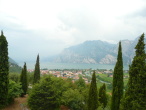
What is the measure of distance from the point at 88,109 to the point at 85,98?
208cm

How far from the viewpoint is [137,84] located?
748 cm

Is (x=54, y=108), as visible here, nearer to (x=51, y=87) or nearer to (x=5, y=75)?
(x=51, y=87)

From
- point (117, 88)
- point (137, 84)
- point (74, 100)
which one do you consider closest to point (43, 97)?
point (74, 100)

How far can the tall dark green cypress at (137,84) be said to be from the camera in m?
7.37

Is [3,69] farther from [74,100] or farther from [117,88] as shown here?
[117,88]

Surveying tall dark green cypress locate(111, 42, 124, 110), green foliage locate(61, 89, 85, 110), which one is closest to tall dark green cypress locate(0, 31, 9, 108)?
green foliage locate(61, 89, 85, 110)

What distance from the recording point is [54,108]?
13352 mm

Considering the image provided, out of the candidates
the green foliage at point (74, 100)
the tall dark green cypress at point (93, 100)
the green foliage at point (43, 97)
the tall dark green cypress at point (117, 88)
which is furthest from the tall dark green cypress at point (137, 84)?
the green foliage at point (74, 100)

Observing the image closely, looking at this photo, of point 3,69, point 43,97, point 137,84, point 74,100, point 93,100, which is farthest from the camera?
point 74,100

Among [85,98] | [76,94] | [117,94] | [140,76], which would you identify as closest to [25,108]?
[76,94]

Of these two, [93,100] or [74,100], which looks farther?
[74,100]

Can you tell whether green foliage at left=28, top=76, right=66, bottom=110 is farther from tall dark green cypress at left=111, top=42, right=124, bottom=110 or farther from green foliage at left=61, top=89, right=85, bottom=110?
tall dark green cypress at left=111, top=42, right=124, bottom=110

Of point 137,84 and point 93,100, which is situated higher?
point 137,84

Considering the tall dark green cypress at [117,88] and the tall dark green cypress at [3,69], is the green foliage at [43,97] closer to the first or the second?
the tall dark green cypress at [3,69]
